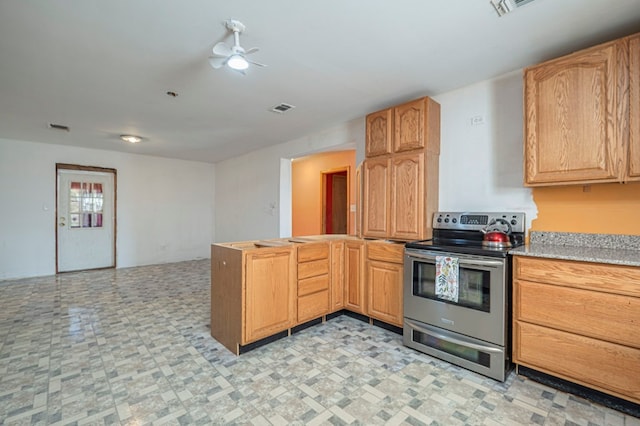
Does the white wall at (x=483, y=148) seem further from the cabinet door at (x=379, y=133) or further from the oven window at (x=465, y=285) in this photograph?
the oven window at (x=465, y=285)

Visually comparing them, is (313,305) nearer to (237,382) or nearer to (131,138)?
(237,382)

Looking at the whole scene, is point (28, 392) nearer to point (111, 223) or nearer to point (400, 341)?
point (400, 341)

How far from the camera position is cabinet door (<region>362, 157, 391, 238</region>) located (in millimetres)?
3115

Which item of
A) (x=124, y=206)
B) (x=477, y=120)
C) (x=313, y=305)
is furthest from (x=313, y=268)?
(x=124, y=206)

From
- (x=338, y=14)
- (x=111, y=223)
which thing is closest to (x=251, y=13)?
(x=338, y=14)

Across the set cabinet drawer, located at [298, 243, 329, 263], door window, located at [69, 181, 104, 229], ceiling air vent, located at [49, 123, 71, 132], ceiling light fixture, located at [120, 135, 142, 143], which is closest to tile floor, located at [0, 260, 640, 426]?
cabinet drawer, located at [298, 243, 329, 263]

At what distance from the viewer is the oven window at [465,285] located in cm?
218

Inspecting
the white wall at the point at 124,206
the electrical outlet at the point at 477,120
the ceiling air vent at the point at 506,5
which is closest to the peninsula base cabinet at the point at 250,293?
the electrical outlet at the point at 477,120

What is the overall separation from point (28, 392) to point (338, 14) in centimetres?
315

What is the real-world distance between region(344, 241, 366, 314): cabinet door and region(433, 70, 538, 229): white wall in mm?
1015

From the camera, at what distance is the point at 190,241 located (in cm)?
712

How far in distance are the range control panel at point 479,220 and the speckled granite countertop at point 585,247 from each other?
156 mm

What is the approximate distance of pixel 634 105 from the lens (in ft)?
6.12

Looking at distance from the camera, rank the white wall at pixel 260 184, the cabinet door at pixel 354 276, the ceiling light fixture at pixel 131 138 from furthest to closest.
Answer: the ceiling light fixture at pixel 131 138, the white wall at pixel 260 184, the cabinet door at pixel 354 276
